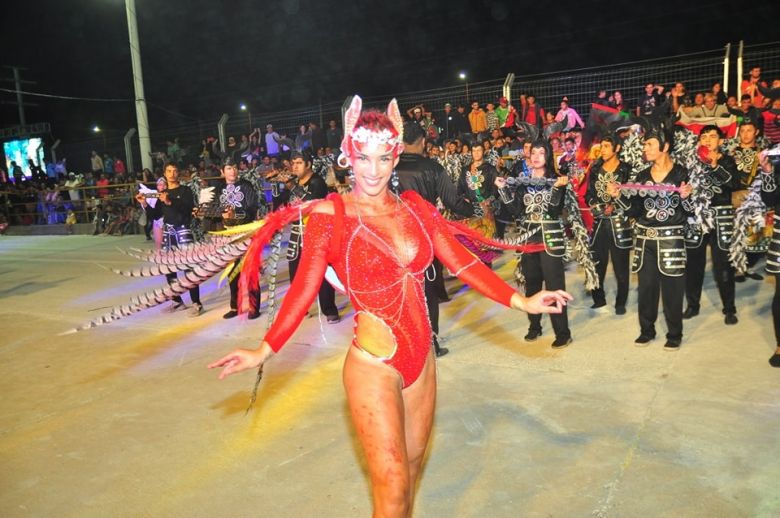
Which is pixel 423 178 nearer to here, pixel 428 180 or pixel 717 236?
pixel 428 180

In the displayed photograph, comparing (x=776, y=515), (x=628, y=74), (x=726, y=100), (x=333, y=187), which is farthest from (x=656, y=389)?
(x=628, y=74)

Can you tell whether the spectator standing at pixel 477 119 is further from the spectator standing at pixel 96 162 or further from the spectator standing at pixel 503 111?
the spectator standing at pixel 96 162

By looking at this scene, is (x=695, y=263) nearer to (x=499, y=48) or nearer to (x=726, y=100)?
(x=726, y=100)

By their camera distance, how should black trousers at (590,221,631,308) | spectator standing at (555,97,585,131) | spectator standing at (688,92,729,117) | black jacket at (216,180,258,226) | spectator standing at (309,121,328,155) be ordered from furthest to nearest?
spectator standing at (309,121,328,155), spectator standing at (555,97,585,131), spectator standing at (688,92,729,117), black jacket at (216,180,258,226), black trousers at (590,221,631,308)

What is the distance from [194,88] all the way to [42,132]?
796cm

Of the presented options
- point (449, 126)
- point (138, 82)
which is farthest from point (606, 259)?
point (138, 82)

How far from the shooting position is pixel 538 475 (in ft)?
11.3

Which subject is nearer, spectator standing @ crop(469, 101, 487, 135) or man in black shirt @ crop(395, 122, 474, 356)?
man in black shirt @ crop(395, 122, 474, 356)

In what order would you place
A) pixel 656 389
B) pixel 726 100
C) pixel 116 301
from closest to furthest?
pixel 656 389 < pixel 116 301 < pixel 726 100

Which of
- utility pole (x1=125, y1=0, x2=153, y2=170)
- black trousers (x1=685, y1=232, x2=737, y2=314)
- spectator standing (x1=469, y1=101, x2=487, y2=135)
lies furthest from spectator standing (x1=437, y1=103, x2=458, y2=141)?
black trousers (x1=685, y1=232, x2=737, y2=314)

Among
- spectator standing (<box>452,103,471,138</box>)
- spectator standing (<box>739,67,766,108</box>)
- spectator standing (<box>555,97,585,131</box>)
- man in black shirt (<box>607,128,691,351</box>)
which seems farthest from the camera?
spectator standing (<box>452,103,471,138</box>)

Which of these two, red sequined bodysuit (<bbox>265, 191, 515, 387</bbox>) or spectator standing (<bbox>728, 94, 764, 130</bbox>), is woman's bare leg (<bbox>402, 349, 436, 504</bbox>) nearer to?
red sequined bodysuit (<bbox>265, 191, 515, 387</bbox>)

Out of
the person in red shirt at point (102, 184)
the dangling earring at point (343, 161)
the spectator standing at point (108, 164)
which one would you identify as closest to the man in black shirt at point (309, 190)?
the dangling earring at point (343, 161)

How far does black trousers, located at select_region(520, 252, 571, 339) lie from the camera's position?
5660 millimetres
